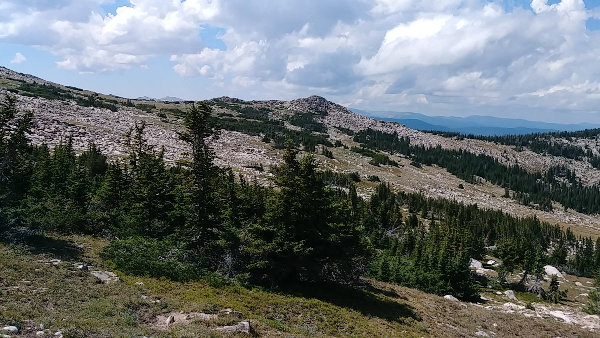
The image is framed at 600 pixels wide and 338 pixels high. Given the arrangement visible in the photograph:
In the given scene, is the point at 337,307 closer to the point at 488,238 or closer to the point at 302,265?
the point at 302,265

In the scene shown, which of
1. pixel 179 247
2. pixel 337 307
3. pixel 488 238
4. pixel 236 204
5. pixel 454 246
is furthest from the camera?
pixel 488 238

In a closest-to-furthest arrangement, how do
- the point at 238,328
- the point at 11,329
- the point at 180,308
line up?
the point at 11,329 < the point at 238,328 < the point at 180,308

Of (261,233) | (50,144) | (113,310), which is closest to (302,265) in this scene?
(261,233)

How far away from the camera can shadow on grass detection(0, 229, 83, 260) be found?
74.0ft

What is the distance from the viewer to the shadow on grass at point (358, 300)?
25.3 metres

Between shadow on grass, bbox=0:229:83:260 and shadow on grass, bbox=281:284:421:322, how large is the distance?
14339 mm

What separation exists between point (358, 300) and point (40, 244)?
887 inches

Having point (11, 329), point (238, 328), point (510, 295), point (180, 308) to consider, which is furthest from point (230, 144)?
point (11, 329)

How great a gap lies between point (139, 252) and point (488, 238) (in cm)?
9673

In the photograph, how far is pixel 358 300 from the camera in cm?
2725

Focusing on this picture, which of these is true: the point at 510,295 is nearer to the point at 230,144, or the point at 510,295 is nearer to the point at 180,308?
the point at 180,308

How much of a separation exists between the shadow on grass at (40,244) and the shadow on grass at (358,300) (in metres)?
14.3

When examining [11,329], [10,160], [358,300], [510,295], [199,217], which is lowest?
[510,295]

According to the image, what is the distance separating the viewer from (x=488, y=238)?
320ft
